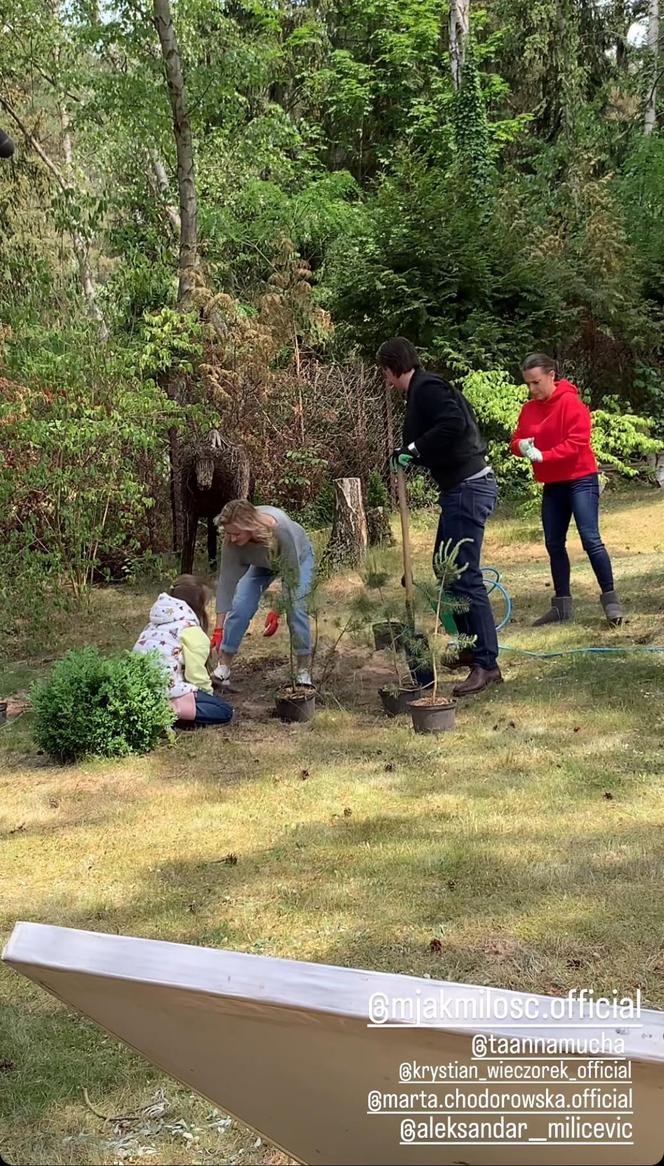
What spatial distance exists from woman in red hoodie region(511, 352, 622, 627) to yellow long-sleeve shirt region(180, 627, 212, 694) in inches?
101

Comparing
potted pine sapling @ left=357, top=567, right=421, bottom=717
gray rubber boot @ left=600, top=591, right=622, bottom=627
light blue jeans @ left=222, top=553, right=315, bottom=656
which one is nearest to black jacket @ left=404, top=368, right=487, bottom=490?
potted pine sapling @ left=357, top=567, right=421, bottom=717

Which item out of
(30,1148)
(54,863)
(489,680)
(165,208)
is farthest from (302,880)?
(165,208)

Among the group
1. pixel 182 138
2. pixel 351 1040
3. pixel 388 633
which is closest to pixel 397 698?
pixel 388 633

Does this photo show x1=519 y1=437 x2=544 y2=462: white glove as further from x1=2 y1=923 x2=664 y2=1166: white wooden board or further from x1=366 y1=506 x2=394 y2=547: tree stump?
x1=2 y1=923 x2=664 y2=1166: white wooden board

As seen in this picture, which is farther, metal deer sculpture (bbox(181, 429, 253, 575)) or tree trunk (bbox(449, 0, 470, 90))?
tree trunk (bbox(449, 0, 470, 90))

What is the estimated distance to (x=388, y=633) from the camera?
619cm

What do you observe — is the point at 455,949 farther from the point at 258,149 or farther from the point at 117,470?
the point at 258,149

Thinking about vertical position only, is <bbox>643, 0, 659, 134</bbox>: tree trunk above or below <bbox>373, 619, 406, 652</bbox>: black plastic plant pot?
above

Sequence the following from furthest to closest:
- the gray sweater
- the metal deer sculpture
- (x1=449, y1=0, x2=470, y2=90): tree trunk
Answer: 1. (x1=449, y1=0, x2=470, y2=90): tree trunk
2. the metal deer sculpture
3. the gray sweater

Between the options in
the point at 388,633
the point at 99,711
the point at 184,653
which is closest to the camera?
the point at 99,711

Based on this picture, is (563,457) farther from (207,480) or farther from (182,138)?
(182,138)

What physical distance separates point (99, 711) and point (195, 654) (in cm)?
66

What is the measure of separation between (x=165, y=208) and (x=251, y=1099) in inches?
697

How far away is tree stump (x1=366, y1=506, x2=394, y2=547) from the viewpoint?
34.5 feet
